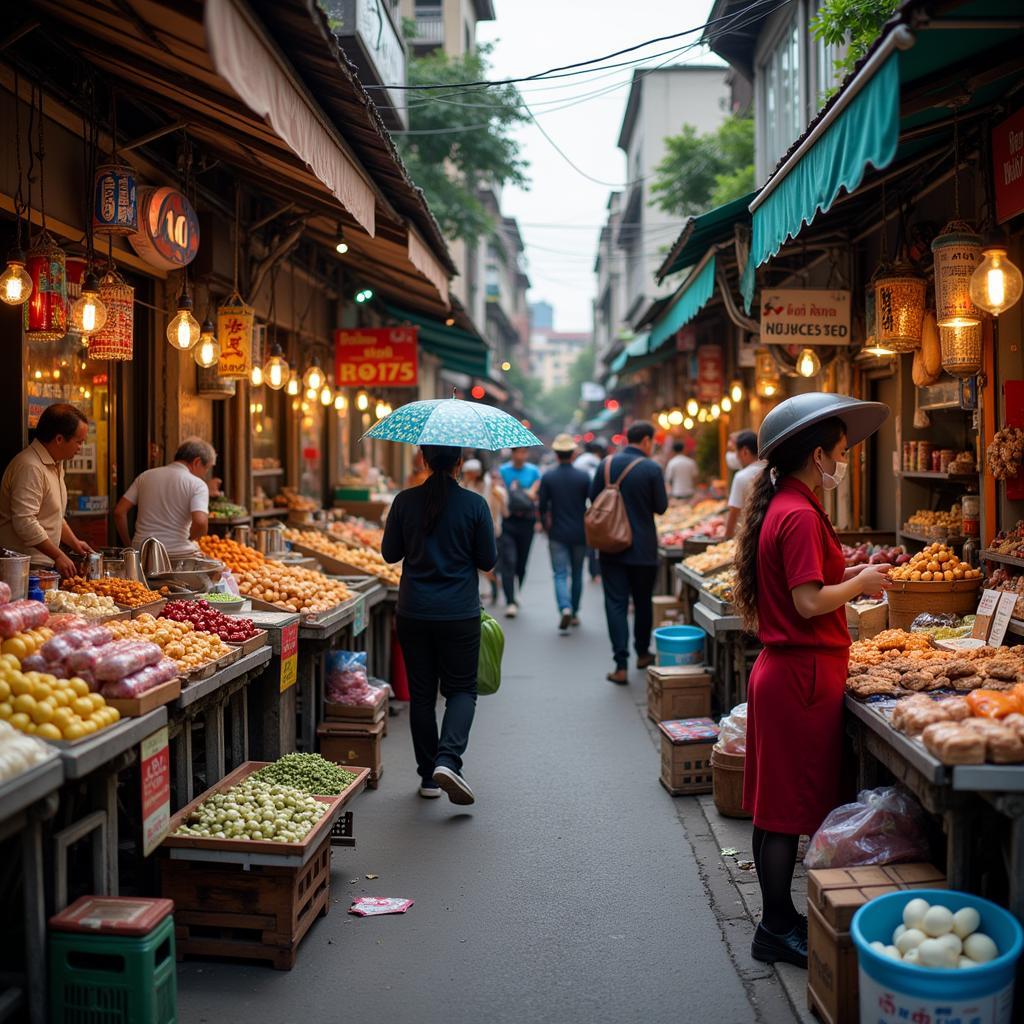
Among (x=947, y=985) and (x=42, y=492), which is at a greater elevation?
(x=42, y=492)

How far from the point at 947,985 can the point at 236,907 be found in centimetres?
286

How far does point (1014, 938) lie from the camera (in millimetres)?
3328

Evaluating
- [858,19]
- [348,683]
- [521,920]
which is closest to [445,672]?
[348,683]

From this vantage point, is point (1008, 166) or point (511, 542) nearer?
point (1008, 166)

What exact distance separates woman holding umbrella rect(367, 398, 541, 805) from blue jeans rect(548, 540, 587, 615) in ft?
23.4

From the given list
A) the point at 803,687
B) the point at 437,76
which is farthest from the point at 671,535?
the point at 437,76

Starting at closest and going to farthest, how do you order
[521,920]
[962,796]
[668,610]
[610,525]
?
[962,796] → [521,920] → [610,525] → [668,610]

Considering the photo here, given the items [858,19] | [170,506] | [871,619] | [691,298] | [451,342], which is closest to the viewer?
[871,619]

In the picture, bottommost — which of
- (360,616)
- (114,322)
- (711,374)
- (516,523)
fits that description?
(360,616)

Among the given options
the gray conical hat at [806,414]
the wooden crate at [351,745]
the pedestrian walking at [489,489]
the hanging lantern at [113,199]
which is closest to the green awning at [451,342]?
the pedestrian walking at [489,489]

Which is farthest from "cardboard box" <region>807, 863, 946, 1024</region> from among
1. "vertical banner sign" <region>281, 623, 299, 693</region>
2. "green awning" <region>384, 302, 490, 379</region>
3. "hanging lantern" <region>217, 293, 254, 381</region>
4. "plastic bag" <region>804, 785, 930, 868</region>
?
"green awning" <region>384, 302, 490, 379</region>

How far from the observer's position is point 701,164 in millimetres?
23391

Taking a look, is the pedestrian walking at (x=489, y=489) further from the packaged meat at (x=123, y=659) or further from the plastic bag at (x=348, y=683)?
the packaged meat at (x=123, y=659)

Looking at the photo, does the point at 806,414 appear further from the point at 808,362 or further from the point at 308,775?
the point at 808,362
